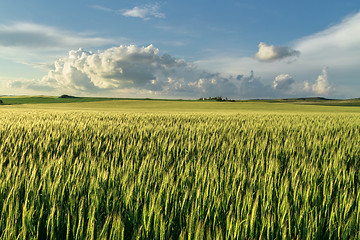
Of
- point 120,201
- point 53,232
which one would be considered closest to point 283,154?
point 120,201

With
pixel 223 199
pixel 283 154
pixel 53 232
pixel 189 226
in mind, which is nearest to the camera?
pixel 189 226

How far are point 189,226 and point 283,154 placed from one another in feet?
9.72

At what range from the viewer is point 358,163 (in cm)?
350

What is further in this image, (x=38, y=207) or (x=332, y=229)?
(x=38, y=207)

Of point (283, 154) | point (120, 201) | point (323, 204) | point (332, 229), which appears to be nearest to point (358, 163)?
point (283, 154)

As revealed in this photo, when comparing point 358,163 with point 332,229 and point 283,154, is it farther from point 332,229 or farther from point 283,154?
point 332,229

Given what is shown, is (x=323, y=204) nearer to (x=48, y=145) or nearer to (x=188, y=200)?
(x=188, y=200)

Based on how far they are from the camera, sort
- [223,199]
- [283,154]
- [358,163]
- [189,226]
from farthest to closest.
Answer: [283,154] < [358,163] < [223,199] < [189,226]

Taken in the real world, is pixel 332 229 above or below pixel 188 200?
below

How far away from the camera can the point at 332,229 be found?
157 cm

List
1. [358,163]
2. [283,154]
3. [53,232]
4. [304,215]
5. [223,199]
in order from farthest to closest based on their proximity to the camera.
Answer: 1. [283,154]
2. [358,163]
3. [223,199]
4. [304,215]
5. [53,232]

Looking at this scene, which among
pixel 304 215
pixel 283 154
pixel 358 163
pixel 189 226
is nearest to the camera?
pixel 189 226

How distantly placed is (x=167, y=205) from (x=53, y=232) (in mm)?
709

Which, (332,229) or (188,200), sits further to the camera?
(188,200)
